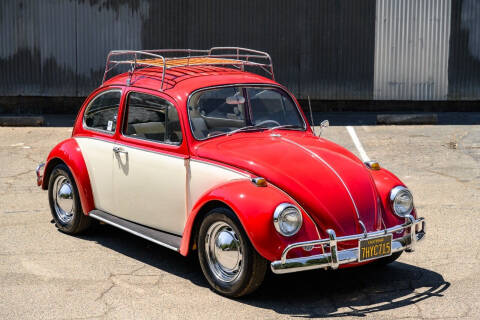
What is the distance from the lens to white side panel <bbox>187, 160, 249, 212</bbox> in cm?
604

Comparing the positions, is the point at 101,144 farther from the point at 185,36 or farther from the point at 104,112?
the point at 185,36

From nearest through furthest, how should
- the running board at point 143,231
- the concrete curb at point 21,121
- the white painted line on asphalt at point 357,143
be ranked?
the running board at point 143,231
the white painted line on asphalt at point 357,143
the concrete curb at point 21,121

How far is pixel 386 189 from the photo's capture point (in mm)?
6180

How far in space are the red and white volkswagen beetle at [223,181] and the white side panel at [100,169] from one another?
0.05 ft

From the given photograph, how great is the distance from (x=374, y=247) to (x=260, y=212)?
93cm

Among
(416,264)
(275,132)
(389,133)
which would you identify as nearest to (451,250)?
(416,264)

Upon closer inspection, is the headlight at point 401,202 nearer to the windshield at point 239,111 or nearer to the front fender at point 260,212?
the front fender at point 260,212

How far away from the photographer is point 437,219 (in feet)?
26.9

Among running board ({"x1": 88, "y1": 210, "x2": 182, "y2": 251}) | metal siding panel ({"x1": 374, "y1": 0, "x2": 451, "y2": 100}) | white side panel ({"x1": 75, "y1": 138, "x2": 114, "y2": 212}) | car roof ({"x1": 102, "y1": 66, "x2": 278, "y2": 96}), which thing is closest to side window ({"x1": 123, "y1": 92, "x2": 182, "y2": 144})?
A: car roof ({"x1": 102, "y1": 66, "x2": 278, "y2": 96})

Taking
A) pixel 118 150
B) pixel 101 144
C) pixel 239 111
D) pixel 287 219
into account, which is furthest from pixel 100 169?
pixel 287 219

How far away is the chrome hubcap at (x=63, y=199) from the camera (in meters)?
7.66

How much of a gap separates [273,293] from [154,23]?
9.82 metres

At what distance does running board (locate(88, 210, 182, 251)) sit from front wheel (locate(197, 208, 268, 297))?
391mm

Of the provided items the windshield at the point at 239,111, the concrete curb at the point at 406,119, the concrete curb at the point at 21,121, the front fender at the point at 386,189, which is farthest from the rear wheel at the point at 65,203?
the concrete curb at the point at 406,119
